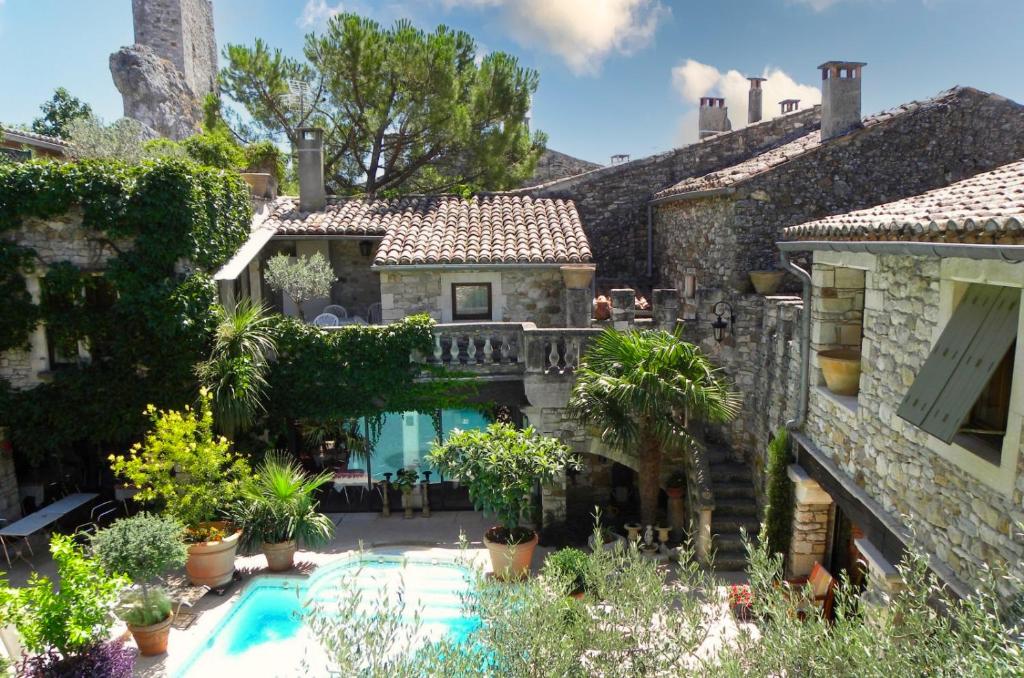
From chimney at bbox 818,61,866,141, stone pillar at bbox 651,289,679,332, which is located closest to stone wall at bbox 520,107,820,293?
chimney at bbox 818,61,866,141

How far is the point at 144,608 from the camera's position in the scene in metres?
9.75

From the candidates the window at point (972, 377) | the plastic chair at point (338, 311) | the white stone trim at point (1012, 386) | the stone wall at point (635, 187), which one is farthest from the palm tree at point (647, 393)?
the stone wall at point (635, 187)

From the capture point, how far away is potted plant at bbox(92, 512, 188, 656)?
9523 mm

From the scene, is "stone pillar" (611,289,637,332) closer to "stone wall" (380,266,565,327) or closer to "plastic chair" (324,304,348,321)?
"stone wall" (380,266,565,327)

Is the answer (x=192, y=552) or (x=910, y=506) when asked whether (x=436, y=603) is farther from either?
(x=910, y=506)

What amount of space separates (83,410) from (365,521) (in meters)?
5.86

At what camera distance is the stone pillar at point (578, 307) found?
1477 cm

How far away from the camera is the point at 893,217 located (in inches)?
284

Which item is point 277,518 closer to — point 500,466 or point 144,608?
point 144,608

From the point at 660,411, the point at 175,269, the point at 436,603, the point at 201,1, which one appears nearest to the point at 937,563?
the point at 660,411

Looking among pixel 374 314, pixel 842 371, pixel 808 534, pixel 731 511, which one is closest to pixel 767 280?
pixel 731 511

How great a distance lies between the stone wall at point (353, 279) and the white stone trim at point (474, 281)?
9.10 feet

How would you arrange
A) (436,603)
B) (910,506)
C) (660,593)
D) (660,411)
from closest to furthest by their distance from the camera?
(660,593), (910,506), (436,603), (660,411)

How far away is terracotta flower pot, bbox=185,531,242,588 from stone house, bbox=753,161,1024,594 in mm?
8972
